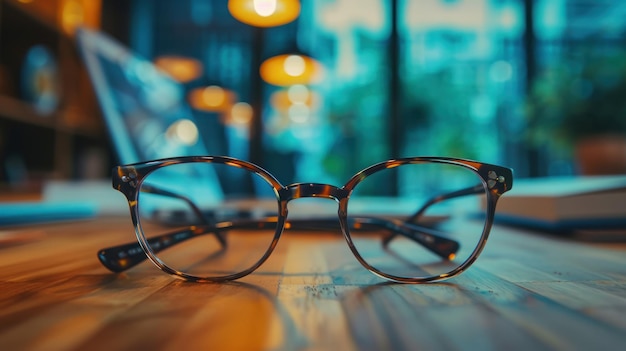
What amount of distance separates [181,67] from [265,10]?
1.51m

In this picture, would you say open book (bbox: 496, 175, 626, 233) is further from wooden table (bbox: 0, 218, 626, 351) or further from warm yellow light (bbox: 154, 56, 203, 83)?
warm yellow light (bbox: 154, 56, 203, 83)

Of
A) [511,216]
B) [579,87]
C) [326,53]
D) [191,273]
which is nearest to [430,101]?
[326,53]

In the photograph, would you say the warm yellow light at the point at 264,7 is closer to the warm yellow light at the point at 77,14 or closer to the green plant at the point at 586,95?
the warm yellow light at the point at 77,14

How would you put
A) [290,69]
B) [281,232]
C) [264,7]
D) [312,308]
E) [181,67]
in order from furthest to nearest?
[181,67] → [290,69] → [264,7] → [281,232] → [312,308]

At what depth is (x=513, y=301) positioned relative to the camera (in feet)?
0.79

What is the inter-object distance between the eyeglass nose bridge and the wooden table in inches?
2.6

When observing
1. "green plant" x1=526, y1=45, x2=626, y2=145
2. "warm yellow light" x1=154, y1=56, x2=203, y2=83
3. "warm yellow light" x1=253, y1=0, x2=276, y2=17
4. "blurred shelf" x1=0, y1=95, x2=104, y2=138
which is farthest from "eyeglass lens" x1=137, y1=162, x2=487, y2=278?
"warm yellow light" x1=154, y1=56, x2=203, y2=83

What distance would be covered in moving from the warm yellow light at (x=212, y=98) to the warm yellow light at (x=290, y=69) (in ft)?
2.15

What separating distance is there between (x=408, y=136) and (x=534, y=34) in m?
1.02

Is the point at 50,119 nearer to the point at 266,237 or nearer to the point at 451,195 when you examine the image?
the point at 266,237

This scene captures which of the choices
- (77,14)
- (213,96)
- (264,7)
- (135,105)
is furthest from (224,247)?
(213,96)

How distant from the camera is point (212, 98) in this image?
2461mm

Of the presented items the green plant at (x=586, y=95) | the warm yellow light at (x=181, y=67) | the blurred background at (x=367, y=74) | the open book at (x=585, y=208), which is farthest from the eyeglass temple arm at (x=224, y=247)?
the warm yellow light at (x=181, y=67)

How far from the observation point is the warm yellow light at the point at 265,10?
4.24ft
